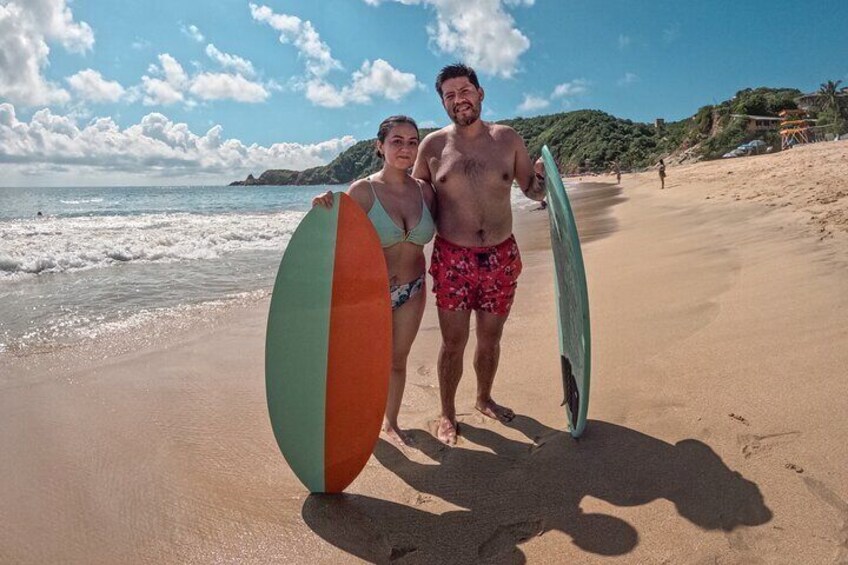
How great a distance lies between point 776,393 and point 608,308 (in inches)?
82.5

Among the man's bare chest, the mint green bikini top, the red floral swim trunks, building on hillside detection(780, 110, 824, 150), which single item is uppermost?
building on hillside detection(780, 110, 824, 150)

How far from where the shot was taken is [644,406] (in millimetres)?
2791

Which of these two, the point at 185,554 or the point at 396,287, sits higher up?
the point at 396,287

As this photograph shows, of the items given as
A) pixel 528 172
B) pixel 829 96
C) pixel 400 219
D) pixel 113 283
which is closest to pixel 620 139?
pixel 829 96

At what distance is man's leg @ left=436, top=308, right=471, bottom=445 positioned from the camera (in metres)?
2.77

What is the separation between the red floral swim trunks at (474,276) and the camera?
108 inches

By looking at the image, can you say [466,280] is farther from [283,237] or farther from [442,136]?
[283,237]

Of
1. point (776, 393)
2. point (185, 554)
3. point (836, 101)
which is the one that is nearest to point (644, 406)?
point (776, 393)

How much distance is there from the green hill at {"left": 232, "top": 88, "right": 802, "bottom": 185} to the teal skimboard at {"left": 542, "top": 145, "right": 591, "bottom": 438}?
15.0 metres

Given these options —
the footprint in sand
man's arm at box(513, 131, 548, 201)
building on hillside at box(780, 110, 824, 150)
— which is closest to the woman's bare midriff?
man's arm at box(513, 131, 548, 201)

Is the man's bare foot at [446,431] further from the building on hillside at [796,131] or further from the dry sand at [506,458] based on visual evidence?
the building on hillside at [796,131]

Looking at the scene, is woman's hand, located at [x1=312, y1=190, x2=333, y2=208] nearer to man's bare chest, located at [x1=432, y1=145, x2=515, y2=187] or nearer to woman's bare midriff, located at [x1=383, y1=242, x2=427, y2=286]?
woman's bare midriff, located at [x1=383, y1=242, x2=427, y2=286]

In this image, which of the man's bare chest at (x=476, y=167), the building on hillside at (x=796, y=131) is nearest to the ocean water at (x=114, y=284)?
the man's bare chest at (x=476, y=167)

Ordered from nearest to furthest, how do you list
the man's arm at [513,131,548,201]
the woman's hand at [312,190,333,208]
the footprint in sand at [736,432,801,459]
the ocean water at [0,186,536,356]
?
1. the footprint in sand at [736,432,801,459]
2. the woman's hand at [312,190,333,208]
3. the man's arm at [513,131,548,201]
4. the ocean water at [0,186,536,356]
